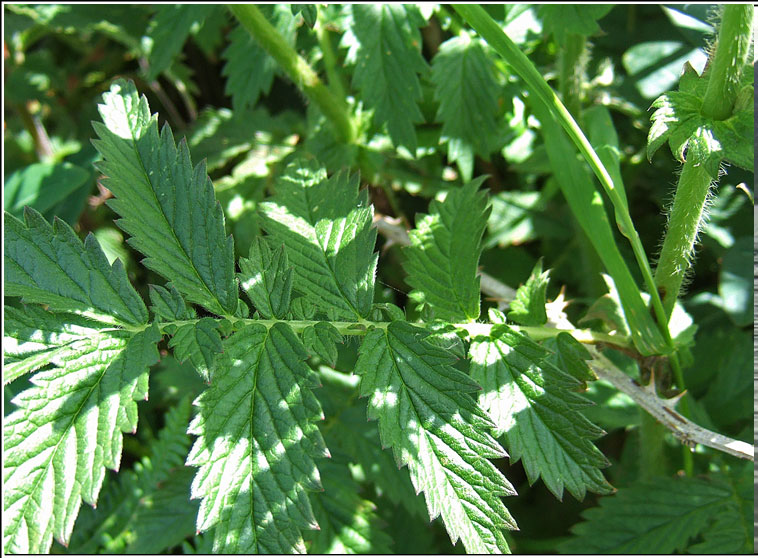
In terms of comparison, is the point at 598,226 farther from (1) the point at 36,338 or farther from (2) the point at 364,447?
(1) the point at 36,338

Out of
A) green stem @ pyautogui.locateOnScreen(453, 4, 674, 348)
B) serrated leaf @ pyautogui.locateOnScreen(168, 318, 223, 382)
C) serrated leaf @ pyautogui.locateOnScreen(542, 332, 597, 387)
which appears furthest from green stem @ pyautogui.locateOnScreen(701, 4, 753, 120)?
serrated leaf @ pyautogui.locateOnScreen(168, 318, 223, 382)

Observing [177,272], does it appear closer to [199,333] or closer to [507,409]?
[199,333]

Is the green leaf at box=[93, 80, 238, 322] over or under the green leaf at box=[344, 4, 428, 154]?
under

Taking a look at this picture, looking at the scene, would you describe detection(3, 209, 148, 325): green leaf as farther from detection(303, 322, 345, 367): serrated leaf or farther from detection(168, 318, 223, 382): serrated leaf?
detection(303, 322, 345, 367): serrated leaf

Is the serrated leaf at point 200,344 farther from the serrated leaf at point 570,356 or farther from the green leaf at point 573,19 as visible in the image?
the green leaf at point 573,19

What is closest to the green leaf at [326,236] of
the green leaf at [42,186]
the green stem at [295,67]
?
the green stem at [295,67]
